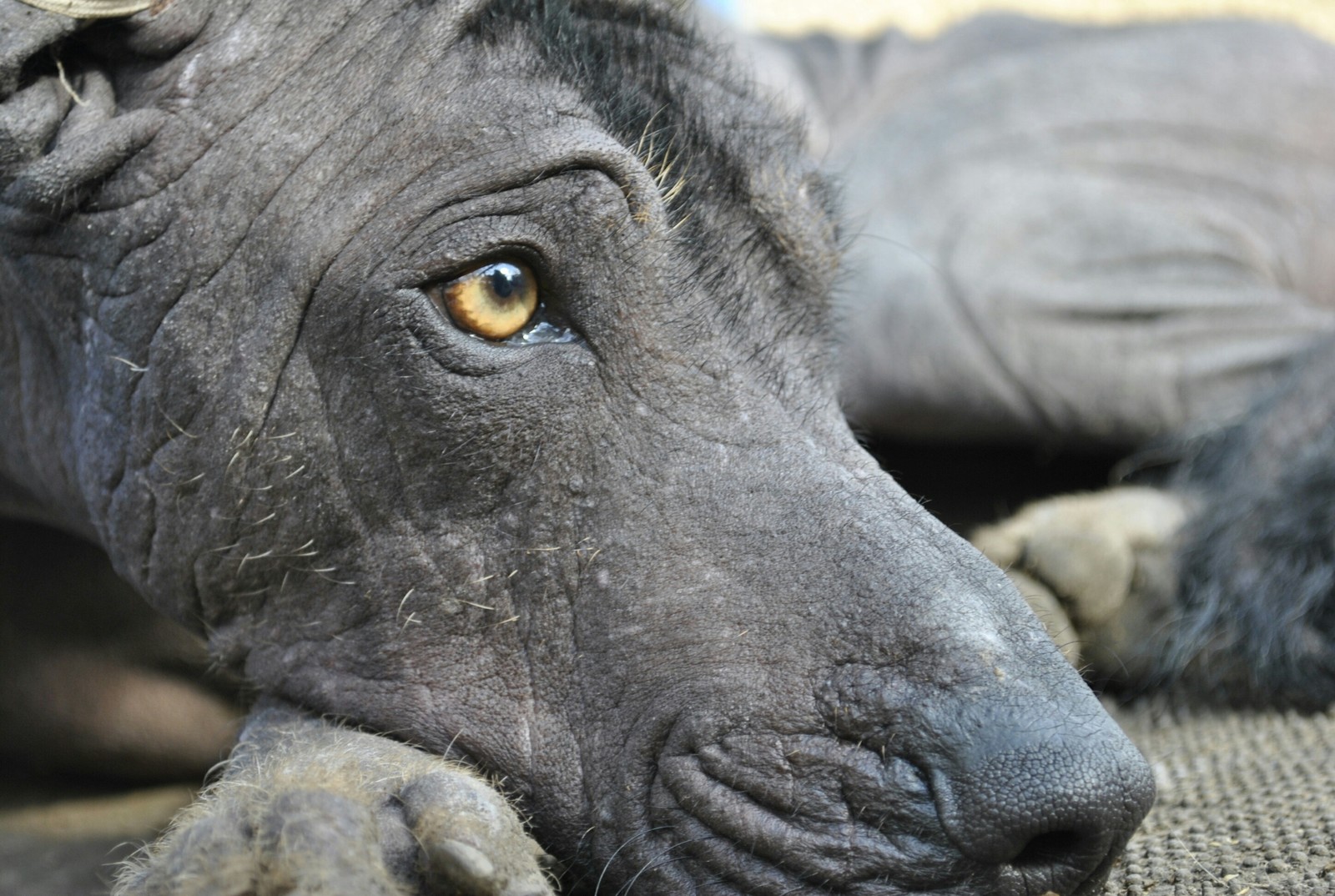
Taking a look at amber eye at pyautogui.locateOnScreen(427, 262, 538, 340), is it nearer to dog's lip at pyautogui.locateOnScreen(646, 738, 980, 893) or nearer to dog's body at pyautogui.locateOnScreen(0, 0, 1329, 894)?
dog's body at pyautogui.locateOnScreen(0, 0, 1329, 894)

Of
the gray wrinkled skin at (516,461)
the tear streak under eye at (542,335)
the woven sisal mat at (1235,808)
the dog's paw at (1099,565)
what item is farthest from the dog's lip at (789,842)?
the dog's paw at (1099,565)

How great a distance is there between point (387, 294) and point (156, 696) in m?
1.40

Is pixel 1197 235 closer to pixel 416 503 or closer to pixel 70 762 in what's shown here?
pixel 416 503

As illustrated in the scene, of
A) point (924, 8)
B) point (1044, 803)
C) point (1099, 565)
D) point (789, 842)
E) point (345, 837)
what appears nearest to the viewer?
point (345, 837)

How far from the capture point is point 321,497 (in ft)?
6.42

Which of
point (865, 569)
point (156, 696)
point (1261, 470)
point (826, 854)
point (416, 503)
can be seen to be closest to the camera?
point (826, 854)

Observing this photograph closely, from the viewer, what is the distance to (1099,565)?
9.55 ft

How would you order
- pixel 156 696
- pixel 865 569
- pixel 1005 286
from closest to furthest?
pixel 865 569 < pixel 156 696 < pixel 1005 286

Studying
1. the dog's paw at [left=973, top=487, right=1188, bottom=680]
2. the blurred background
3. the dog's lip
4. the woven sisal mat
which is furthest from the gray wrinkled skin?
the blurred background

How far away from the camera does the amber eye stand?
1902mm

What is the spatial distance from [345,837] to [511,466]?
0.59m

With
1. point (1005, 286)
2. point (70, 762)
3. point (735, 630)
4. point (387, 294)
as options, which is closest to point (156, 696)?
point (70, 762)

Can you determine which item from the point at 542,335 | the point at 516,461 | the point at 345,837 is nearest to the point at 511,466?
the point at 516,461

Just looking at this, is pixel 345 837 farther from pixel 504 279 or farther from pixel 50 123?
pixel 50 123
